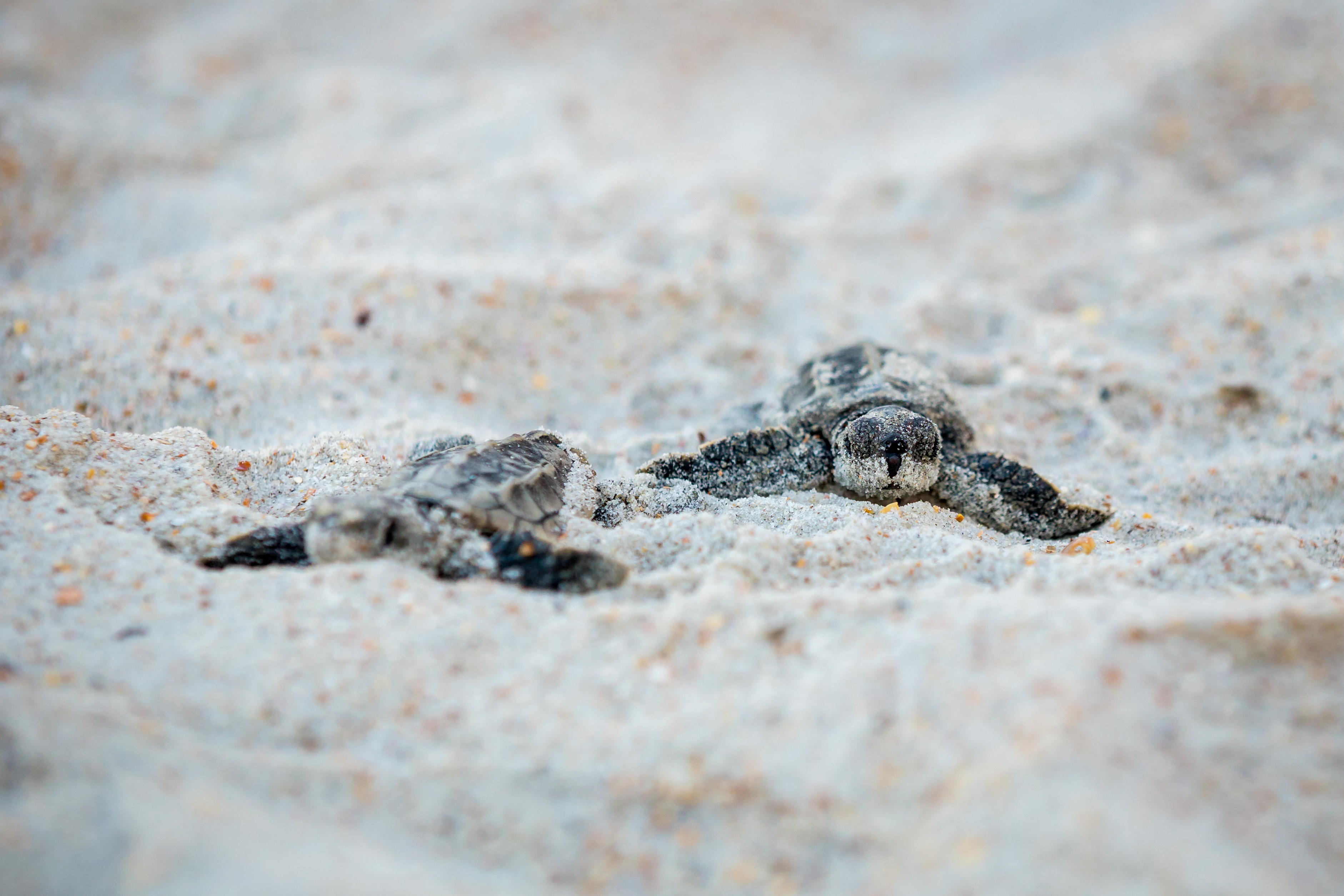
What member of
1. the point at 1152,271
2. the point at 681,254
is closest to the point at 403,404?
the point at 681,254

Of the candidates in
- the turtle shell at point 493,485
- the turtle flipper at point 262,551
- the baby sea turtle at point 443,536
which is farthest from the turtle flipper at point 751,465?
the turtle flipper at point 262,551

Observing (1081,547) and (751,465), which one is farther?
(751,465)

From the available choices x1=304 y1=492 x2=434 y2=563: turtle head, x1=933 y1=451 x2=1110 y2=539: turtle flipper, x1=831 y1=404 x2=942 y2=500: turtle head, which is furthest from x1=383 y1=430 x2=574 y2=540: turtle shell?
x1=933 y1=451 x2=1110 y2=539: turtle flipper

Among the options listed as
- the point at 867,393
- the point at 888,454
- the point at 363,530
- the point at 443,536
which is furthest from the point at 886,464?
the point at 363,530

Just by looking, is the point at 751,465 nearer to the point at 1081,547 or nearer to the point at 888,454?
the point at 888,454

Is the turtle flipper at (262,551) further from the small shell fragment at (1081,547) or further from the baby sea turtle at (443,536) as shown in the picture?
the small shell fragment at (1081,547)

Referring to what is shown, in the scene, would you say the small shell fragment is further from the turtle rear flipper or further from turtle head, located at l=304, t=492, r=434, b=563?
turtle head, located at l=304, t=492, r=434, b=563

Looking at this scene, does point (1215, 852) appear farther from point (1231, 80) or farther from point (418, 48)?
point (418, 48)
